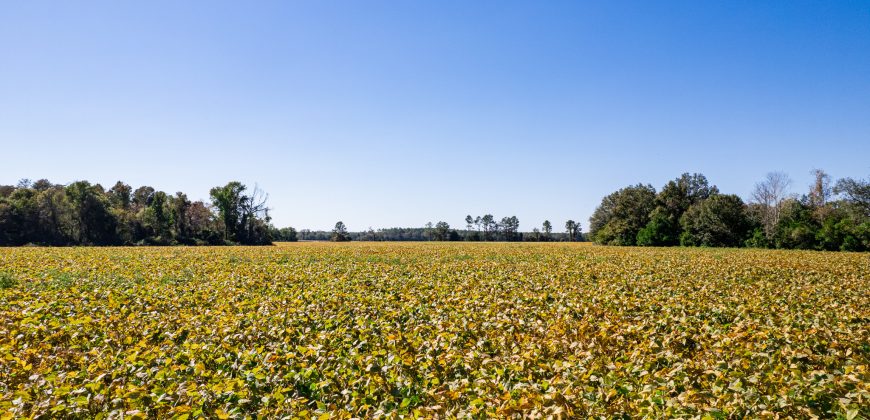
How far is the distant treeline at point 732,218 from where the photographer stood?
5084cm

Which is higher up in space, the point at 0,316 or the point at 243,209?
the point at 243,209

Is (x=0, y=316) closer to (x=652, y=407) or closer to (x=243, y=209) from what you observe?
(x=652, y=407)

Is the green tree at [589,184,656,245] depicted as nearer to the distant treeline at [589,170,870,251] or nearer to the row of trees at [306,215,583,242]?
the distant treeline at [589,170,870,251]

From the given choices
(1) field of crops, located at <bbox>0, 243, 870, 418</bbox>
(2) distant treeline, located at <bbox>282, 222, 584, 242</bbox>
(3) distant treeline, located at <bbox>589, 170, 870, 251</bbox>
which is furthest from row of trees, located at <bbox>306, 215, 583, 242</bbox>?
(1) field of crops, located at <bbox>0, 243, 870, 418</bbox>

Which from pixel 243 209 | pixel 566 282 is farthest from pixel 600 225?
pixel 566 282

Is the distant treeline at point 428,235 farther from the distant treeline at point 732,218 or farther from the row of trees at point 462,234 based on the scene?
the distant treeline at point 732,218

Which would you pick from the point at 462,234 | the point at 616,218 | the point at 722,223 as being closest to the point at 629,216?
the point at 616,218

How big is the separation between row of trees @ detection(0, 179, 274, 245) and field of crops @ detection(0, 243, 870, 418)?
67722 millimetres

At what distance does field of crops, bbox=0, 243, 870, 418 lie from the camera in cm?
462

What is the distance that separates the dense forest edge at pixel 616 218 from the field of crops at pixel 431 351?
169 ft

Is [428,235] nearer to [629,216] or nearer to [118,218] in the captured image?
[629,216]

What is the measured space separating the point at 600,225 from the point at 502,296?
3547 inches

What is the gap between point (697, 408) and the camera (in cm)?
437

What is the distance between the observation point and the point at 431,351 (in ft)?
23.1
